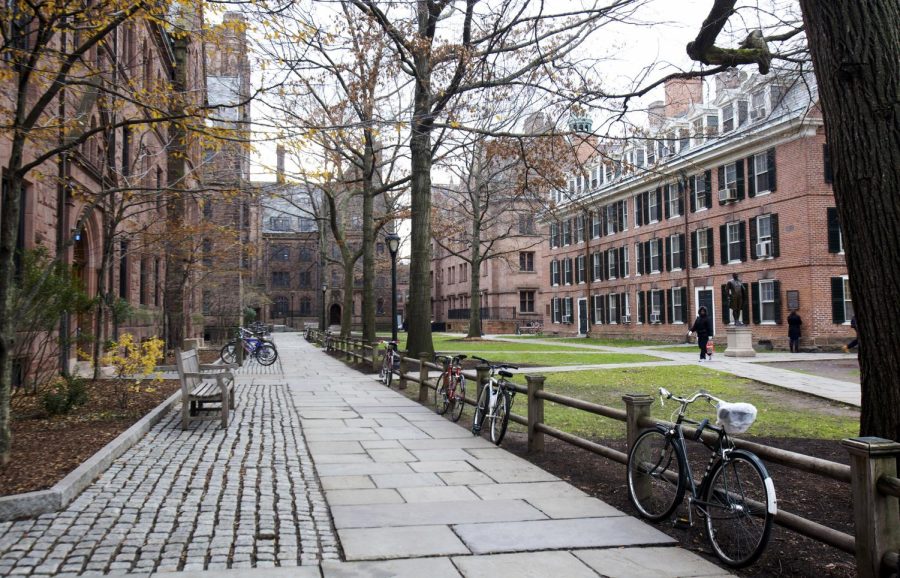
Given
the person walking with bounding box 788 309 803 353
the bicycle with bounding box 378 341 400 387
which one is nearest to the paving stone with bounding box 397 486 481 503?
the bicycle with bounding box 378 341 400 387

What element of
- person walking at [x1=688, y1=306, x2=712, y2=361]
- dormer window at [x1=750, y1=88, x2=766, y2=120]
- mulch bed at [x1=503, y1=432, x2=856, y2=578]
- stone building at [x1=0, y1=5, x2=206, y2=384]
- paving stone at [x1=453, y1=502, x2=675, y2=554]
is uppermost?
dormer window at [x1=750, y1=88, x2=766, y2=120]

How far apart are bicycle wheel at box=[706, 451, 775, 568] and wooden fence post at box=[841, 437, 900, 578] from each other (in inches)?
19.1

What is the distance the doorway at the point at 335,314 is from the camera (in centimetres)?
8281

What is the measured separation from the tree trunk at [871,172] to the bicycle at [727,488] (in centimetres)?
125

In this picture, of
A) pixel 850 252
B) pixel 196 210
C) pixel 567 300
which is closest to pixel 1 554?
pixel 850 252

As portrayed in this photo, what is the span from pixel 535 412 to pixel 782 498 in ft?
9.03

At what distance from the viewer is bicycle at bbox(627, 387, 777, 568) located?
422 centimetres

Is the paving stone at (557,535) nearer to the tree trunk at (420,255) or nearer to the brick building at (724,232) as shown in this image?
the brick building at (724,232)

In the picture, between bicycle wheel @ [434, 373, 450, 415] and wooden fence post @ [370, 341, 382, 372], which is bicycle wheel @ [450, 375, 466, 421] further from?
wooden fence post @ [370, 341, 382, 372]

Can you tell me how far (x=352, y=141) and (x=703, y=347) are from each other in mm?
13393

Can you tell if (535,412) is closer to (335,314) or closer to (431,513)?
(431,513)

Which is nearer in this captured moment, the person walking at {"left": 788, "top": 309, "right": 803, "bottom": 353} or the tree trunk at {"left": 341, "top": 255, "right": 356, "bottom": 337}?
the person walking at {"left": 788, "top": 309, "right": 803, "bottom": 353}

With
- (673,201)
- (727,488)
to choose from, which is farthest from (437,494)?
(673,201)

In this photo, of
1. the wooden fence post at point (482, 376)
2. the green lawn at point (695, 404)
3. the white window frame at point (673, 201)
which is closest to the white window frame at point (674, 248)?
the white window frame at point (673, 201)
